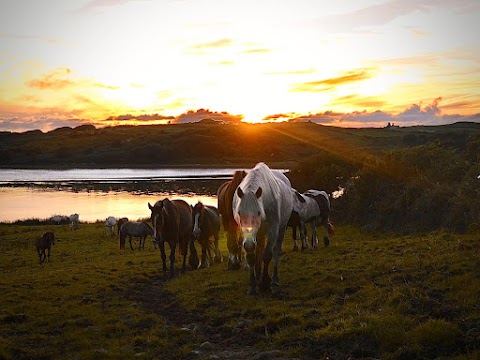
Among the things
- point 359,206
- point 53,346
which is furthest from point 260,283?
point 359,206

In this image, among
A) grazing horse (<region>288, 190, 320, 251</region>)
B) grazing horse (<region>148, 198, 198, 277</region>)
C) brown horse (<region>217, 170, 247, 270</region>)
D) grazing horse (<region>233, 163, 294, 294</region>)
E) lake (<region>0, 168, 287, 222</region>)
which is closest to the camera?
grazing horse (<region>233, 163, 294, 294</region>)

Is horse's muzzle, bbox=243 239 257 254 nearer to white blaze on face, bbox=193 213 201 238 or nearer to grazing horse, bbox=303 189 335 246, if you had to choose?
white blaze on face, bbox=193 213 201 238

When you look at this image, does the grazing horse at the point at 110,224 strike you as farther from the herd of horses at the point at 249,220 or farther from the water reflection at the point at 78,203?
the water reflection at the point at 78,203

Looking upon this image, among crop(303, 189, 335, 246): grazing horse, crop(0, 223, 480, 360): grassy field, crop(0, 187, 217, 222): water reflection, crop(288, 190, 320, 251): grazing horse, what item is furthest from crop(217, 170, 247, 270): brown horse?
crop(0, 187, 217, 222): water reflection

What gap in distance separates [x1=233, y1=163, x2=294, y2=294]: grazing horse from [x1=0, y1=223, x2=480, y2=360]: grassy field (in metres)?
1.04

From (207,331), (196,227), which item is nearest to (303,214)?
(196,227)

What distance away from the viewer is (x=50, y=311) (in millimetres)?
12094

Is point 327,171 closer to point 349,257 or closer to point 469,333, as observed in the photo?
point 349,257

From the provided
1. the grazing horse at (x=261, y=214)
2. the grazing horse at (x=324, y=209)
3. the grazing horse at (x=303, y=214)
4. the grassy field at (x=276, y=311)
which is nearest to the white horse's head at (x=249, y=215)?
the grazing horse at (x=261, y=214)

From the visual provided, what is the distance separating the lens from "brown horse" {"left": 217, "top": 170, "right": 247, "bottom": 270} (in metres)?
13.0

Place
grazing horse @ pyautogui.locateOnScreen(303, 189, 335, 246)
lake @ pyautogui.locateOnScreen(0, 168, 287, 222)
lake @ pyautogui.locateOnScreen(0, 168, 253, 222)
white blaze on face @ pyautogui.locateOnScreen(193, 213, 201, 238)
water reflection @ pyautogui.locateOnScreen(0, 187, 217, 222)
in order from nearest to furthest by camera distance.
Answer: white blaze on face @ pyautogui.locateOnScreen(193, 213, 201, 238) < grazing horse @ pyautogui.locateOnScreen(303, 189, 335, 246) < water reflection @ pyautogui.locateOnScreen(0, 187, 217, 222) < lake @ pyautogui.locateOnScreen(0, 168, 287, 222) < lake @ pyautogui.locateOnScreen(0, 168, 253, 222)

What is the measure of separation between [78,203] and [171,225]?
2292 inches

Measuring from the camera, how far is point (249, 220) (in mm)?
10164

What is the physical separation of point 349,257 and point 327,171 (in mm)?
30658
